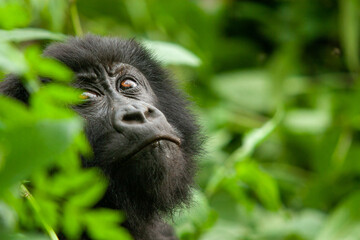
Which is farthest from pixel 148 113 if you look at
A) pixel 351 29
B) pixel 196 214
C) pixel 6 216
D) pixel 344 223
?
pixel 351 29

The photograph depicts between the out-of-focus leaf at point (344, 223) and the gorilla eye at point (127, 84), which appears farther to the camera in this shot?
the out-of-focus leaf at point (344, 223)

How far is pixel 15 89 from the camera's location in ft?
6.46

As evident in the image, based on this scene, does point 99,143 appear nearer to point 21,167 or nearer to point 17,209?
point 17,209

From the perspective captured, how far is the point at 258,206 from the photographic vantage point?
3625 millimetres

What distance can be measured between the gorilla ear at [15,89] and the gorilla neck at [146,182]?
379 mm

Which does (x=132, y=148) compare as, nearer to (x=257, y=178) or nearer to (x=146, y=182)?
(x=146, y=182)

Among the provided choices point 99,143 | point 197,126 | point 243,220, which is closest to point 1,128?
point 99,143

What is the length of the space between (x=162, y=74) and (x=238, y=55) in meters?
2.51

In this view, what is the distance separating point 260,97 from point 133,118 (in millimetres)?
2611

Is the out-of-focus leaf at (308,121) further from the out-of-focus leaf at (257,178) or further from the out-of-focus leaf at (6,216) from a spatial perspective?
the out-of-focus leaf at (6,216)

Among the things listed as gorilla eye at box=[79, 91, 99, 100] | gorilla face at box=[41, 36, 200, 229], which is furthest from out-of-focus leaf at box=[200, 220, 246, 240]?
gorilla eye at box=[79, 91, 99, 100]

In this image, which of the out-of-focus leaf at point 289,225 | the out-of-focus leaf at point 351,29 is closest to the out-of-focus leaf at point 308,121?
the out-of-focus leaf at point 351,29

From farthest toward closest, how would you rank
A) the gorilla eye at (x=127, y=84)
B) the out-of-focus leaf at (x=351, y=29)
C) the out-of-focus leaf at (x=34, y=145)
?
1. the out-of-focus leaf at (x=351, y=29)
2. the gorilla eye at (x=127, y=84)
3. the out-of-focus leaf at (x=34, y=145)

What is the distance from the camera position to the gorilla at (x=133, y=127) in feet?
5.98
